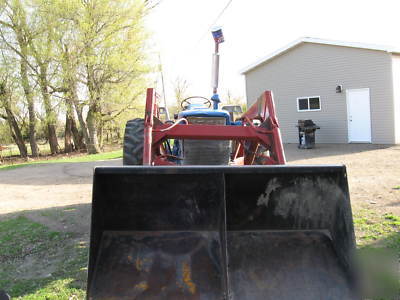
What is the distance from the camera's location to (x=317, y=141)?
17984mm

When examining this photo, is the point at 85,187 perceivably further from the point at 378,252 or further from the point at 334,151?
the point at 334,151

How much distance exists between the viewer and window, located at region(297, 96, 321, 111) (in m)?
17.5

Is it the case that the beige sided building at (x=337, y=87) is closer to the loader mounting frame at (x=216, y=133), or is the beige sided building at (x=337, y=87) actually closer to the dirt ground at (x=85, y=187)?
Answer: the dirt ground at (x=85, y=187)

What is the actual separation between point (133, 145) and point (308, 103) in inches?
566

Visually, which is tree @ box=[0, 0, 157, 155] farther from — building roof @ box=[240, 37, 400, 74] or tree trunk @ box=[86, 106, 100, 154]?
building roof @ box=[240, 37, 400, 74]

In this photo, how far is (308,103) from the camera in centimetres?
1791

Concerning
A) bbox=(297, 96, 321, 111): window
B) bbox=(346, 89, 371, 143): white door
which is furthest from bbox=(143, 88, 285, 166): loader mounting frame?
bbox=(297, 96, 321, 111): window

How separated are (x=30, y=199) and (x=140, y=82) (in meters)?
16.1

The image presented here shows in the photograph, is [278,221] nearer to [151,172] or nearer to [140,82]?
[151,172]

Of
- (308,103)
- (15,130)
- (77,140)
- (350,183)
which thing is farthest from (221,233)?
(77,140)

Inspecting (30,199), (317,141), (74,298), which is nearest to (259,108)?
(74,298)

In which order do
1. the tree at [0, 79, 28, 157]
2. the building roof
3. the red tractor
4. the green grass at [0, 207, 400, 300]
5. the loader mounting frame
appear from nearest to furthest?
1. the red tractor
2. the green grass at [0, 207, 400, 300]
3. the loader mounting frame
4. the building roof
5. the tree at [0, 79, 28, 157]

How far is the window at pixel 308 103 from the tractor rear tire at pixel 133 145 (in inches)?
547

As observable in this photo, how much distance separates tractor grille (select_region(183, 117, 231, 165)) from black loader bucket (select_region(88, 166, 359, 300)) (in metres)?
2.25
